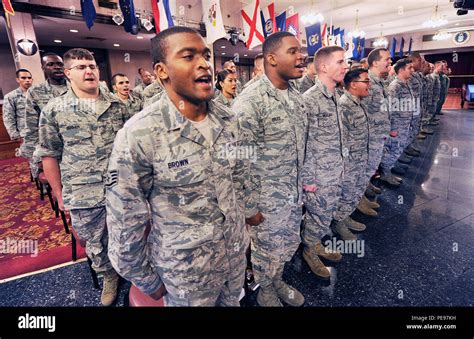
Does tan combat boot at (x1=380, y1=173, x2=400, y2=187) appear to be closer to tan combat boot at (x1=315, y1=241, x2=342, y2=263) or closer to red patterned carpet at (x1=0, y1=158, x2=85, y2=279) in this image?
tan combat boot at (x1=315, y1=241, x2=342, y2=263)

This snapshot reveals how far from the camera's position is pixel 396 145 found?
12.9 ft

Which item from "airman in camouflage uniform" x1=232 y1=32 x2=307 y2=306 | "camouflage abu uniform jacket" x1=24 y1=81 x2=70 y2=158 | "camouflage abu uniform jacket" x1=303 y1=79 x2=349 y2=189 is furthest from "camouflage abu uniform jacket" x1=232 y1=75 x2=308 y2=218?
"camouflage abu uniform jacket" x1=24 y1=81 x2=70 y2=158

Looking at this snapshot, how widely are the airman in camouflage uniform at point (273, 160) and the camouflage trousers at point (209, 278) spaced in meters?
0.35

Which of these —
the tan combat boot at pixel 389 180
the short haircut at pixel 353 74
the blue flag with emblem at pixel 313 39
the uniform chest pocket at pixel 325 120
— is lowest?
the tan combat boot at pixel 389 180

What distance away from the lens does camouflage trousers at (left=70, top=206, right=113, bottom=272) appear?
183cm

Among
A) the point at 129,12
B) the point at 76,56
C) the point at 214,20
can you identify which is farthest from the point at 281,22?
the point at 76,56

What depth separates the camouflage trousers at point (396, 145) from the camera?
393cm

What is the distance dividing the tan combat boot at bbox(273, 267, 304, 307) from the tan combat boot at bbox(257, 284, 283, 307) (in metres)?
0.06

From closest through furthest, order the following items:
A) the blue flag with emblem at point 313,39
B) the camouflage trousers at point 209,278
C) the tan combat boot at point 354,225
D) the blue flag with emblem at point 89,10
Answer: the camouflage trousers at point 209,278 < the tan combat boot at point 354,225 < the blue flag with emblem at point 89,10 < the blue flag with emblem at point 313,39

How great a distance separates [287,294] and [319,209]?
0.72 m

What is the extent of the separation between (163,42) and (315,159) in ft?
4.90

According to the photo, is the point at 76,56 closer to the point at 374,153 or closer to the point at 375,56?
the point at 374,153

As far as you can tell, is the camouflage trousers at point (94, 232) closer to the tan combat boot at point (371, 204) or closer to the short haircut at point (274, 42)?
the short haircut at point (274, 42)

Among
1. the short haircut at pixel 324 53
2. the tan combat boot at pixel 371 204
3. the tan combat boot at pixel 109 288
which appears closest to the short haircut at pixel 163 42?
the short haircut at pixel 324 53
